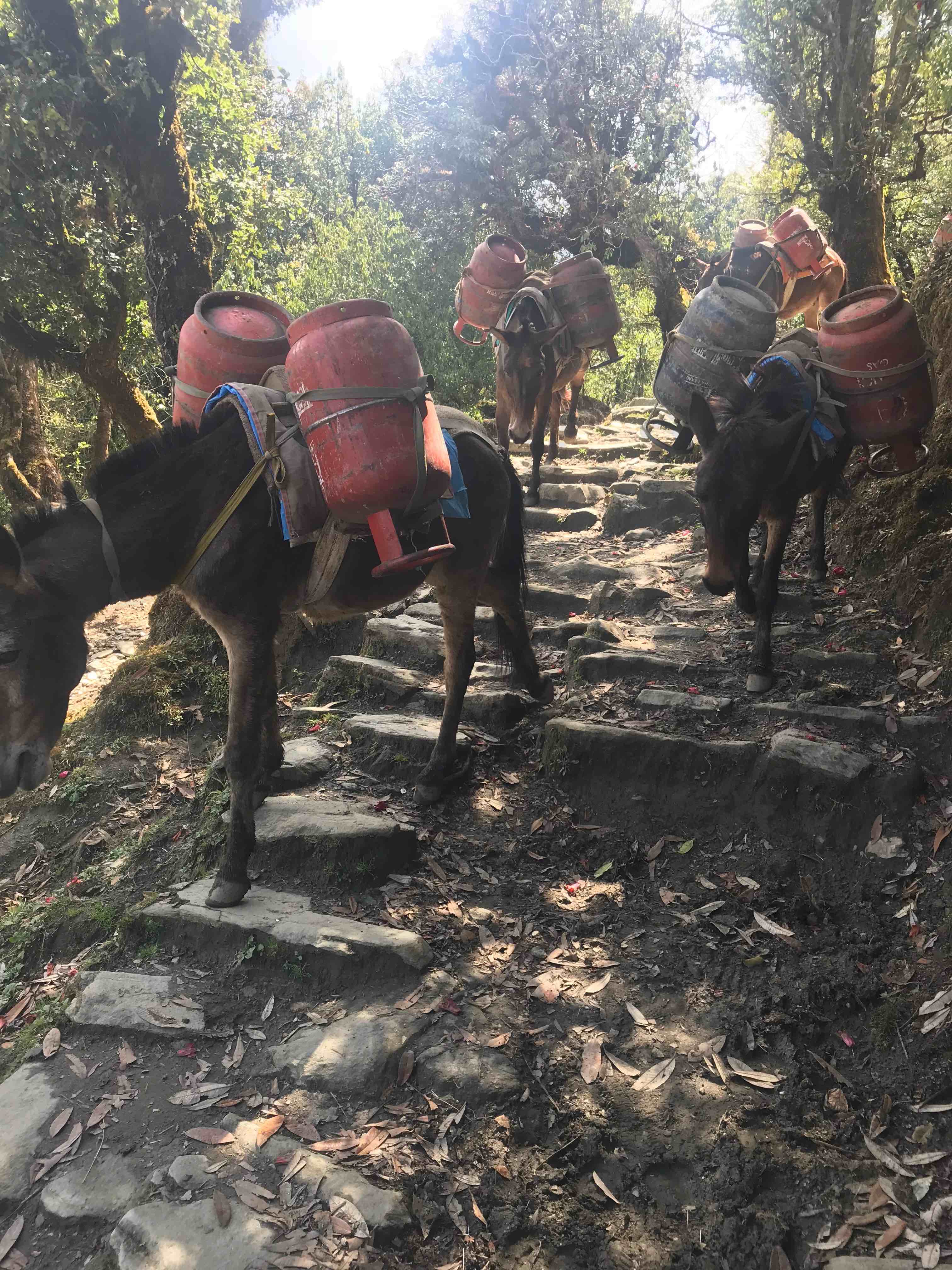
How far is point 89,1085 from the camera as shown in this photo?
9.98ft

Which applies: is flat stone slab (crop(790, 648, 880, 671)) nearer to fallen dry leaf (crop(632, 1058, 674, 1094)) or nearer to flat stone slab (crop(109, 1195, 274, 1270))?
fallen dry leaf (crop(632, 1058, 674, 1094))

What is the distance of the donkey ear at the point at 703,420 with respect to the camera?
5340 millimetres

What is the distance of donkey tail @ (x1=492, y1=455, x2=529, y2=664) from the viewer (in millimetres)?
5184

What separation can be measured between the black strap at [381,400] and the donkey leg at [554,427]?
27.3 ft

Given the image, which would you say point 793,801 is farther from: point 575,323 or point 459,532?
point 575,323

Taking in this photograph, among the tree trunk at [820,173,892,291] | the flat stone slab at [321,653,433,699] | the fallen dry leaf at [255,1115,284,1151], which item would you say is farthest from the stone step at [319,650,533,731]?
the tree trunk at [820,173,892,291]

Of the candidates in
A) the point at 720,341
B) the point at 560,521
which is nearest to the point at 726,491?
the point at 720,341

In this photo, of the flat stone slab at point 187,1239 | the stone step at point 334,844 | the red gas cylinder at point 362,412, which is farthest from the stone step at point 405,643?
the flat stone slab at point 187,1239

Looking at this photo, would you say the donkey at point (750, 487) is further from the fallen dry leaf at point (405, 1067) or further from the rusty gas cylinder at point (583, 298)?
the rusty gas cylinder at point (583, 298)

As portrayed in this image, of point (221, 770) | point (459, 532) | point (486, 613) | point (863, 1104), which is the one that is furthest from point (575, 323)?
point (863, 1104)

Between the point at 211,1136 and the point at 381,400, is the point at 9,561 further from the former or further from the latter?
the point at 211,1136

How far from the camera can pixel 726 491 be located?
5.30m

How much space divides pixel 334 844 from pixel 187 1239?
1855mm

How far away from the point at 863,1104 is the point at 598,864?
5.57 feet
